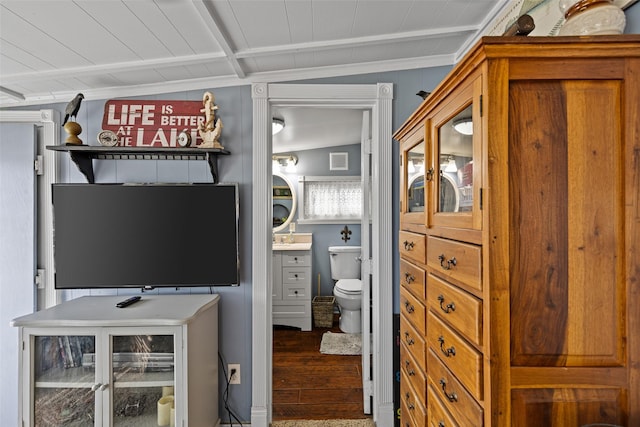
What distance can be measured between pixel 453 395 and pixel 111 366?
5.30 ft

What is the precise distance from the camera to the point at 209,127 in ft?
6.26

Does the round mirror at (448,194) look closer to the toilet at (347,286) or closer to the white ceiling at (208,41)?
the white ceiling at (208,41)

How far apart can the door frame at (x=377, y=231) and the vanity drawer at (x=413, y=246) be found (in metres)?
0.50

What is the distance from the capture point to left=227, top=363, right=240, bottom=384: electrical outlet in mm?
2012

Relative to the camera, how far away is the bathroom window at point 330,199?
4.20 m

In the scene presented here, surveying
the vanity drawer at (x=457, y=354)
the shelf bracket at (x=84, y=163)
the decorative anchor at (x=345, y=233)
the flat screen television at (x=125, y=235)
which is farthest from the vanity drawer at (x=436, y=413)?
the decorative anchor at (x=345, y=233)

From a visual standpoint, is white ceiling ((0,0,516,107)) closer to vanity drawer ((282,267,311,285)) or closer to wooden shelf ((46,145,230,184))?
wooden shelf ((46,145,230,184))

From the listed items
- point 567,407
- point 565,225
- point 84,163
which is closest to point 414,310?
point 567,407

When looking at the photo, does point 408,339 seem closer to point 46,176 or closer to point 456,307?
point 456,307

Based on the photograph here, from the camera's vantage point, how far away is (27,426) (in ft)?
5.24

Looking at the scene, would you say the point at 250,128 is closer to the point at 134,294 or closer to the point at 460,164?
the point at 134,294

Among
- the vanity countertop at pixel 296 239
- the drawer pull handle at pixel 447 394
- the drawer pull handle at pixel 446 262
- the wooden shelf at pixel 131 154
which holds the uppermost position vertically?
the wooden shelf at pixel 131 154

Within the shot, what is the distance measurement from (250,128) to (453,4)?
1.27m

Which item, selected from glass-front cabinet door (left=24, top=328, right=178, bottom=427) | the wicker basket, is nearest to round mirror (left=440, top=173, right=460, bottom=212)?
glass-front cabinet door (left=24, top=328, right=178, bottom=427)
